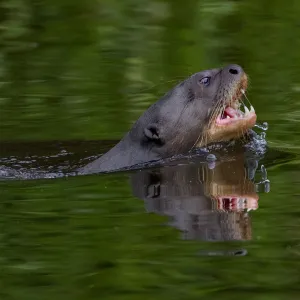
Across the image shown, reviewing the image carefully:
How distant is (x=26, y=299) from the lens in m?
4.64

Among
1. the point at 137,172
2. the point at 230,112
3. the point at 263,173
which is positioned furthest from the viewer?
the point at 230,112

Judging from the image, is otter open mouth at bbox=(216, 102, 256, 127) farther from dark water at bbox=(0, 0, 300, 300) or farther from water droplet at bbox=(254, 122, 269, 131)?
water droplet at bbox=(254, 122, 269, 131)

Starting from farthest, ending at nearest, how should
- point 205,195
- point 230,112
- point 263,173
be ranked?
point 230,112 → point 263,173 → point 205,195

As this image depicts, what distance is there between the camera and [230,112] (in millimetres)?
7715

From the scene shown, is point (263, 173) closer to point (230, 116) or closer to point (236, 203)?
point (230, 116)

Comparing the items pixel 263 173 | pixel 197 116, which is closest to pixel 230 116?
pixel 197 116

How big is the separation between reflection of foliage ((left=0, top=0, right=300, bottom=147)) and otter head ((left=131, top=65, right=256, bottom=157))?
0.85 m

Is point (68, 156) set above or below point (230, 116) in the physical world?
below

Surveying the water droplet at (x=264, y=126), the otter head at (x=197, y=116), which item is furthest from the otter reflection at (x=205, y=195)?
the water droplet at (x=264, y=126)

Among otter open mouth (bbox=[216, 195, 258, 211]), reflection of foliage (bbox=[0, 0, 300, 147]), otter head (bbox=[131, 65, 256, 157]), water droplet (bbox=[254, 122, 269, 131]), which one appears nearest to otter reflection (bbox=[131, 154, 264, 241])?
otter open mouth (bbox=[216, 195, 258, 211])

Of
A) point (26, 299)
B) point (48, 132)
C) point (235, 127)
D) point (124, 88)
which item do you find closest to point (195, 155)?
A: point (235, 127)

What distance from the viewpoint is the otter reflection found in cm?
564

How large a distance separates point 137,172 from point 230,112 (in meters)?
0.80

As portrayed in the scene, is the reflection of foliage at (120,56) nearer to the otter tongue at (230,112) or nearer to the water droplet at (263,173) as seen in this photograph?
the otter tongue at (230,112)
